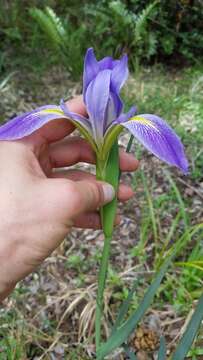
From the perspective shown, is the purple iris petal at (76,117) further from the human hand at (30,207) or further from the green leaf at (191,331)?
the green leaf at (191,331)

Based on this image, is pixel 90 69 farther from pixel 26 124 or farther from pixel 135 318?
pixel 135 318

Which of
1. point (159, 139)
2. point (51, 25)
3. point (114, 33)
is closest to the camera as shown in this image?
point (159, 139)

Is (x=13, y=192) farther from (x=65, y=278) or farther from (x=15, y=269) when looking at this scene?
(x=65, y=278)

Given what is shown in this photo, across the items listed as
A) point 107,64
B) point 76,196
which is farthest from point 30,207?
point 107,64

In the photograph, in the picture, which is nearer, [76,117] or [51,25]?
[76,117]

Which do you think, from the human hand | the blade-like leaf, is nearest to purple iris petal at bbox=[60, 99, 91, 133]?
the human hand

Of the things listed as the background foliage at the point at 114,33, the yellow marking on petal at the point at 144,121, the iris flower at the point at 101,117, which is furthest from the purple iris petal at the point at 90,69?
the background foliage at the point at 114,33

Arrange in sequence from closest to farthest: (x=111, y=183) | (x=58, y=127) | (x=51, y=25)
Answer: (x=111, y=183), (x=58, y=127), (x=51, y=25)
